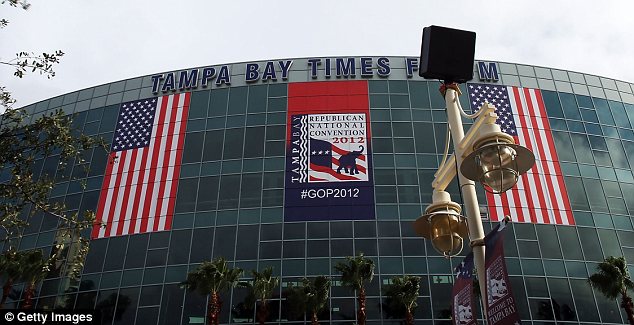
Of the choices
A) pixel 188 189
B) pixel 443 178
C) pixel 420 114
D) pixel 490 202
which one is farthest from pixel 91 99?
pixel 443 178

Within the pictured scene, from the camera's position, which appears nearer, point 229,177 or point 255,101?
point 229,177

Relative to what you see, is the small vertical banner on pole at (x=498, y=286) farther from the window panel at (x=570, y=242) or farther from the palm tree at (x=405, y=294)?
the window panel at (x=570, y=242)

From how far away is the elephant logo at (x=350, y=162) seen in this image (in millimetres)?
36188

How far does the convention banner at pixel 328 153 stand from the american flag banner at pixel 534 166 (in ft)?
28.8

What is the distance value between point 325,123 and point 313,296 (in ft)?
43.9

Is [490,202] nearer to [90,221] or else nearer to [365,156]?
[365,156]

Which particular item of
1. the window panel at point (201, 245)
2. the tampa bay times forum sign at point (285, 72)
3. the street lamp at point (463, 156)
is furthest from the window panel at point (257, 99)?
the street lamp at point (463, 156)

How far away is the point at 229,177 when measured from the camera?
122ft

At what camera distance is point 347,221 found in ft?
113

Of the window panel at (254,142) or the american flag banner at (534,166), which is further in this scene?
the window panel at (254,142)

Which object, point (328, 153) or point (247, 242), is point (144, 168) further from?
point (328, 153)

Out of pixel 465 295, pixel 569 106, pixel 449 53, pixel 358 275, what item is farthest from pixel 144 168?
pixel 465 295

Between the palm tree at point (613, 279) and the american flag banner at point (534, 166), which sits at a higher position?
the american flag banner at point (534, 166)

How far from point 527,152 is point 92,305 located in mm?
32980
